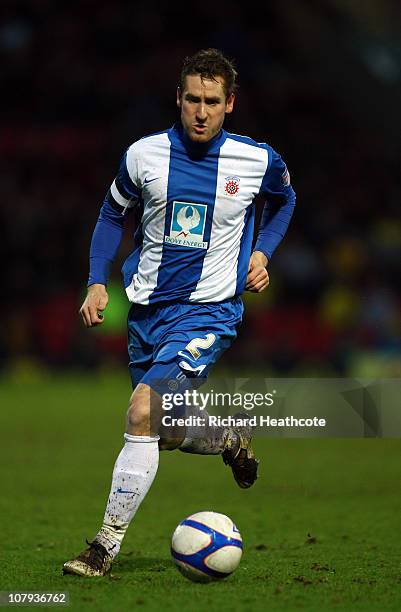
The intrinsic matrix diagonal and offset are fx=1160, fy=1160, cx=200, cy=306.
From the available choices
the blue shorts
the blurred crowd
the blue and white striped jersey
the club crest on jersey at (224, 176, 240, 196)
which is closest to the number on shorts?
the blue shorts

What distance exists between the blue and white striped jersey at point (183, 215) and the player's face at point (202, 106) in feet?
0.31

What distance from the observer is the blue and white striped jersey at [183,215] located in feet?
17.4

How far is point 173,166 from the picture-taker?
5.31 m

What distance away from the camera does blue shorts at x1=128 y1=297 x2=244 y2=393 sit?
5.10m

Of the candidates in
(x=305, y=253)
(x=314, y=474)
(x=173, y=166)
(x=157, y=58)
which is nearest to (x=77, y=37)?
(x=157, y=58)

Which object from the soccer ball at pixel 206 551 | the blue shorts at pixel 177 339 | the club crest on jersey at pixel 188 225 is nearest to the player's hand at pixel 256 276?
the blue shorts at pixel 177 339

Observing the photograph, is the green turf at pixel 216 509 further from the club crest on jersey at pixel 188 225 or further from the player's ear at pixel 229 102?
the player's ear at pixel 229 102

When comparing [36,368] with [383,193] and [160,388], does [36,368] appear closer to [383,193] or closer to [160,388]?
[383,193]

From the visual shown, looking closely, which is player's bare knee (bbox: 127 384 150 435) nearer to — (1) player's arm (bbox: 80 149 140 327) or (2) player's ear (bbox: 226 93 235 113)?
(1) player's arm (bbox: 80 149 140 327)

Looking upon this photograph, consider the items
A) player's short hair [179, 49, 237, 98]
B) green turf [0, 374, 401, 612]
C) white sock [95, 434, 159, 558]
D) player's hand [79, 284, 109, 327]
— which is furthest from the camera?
player's short hair [179, 49, 237, 98]

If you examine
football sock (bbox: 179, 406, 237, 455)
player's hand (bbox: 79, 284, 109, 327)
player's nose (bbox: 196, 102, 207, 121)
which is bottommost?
football sock (bbox: 179, 406, 237, 455)

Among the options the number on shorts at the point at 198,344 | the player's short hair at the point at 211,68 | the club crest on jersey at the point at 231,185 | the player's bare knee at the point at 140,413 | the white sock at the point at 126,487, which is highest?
the player's short hair at the point at 211,68

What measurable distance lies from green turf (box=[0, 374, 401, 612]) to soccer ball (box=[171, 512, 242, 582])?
0.21ft

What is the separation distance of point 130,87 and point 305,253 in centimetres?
503
